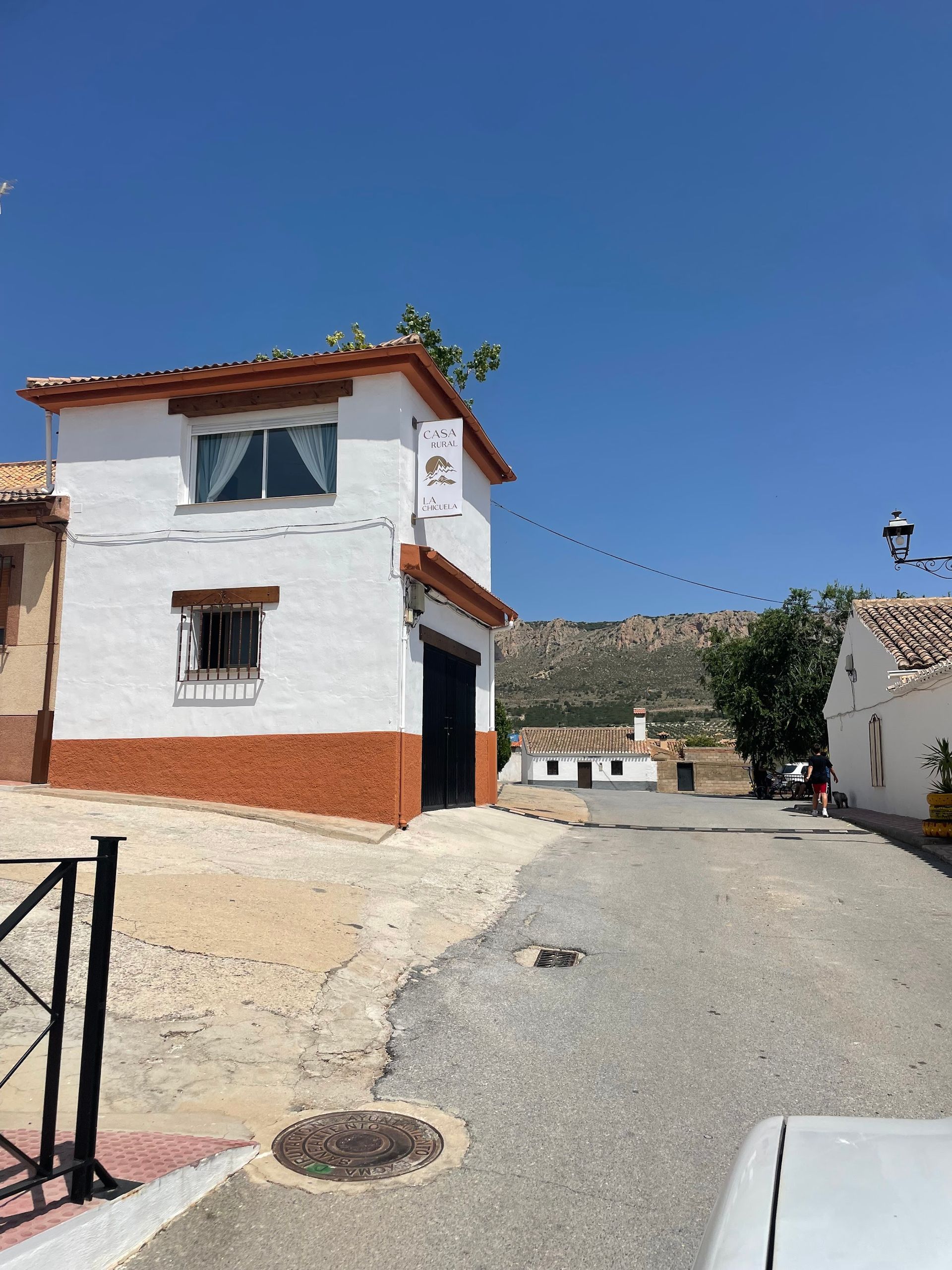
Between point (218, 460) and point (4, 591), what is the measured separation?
371 cm

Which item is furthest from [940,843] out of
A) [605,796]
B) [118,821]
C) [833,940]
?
[605,796]

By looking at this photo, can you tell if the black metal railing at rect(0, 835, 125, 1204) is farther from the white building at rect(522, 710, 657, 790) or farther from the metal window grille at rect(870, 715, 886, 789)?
the white building at rect(522, 710, 657, 790)

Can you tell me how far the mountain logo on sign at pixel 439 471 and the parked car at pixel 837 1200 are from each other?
11.4 metres

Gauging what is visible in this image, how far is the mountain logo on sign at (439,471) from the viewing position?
13.1 metres

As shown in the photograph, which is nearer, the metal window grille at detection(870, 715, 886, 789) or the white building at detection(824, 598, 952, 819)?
the white building at detection(824, 598, 952, 819)

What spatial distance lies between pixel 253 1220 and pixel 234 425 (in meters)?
11.8

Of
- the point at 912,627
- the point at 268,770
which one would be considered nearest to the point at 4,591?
the point at 268,770

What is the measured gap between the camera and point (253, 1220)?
3.40 m

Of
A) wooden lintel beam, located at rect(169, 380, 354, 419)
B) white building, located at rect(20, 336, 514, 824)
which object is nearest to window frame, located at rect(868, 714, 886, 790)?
white building, located at rect(20, 336, 514, 824)

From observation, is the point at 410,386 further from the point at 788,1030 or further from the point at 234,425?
the point at 788,1030

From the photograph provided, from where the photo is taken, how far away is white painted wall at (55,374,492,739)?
1248 cm

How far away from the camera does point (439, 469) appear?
13.2 metres

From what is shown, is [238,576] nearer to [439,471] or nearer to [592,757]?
[439,471]

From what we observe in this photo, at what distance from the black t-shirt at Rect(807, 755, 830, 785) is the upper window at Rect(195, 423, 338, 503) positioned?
12909mm
